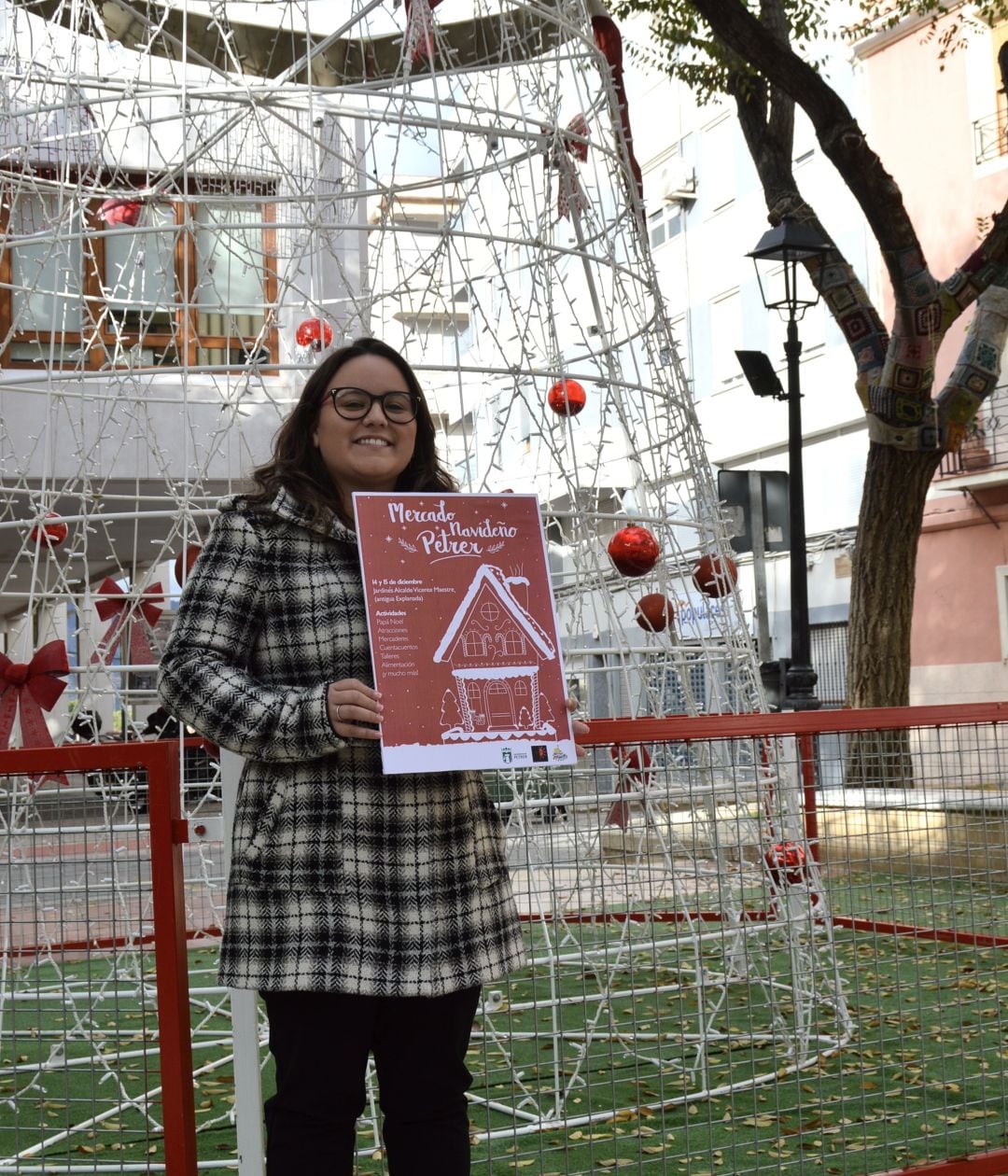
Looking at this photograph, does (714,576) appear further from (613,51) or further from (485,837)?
(485,837)

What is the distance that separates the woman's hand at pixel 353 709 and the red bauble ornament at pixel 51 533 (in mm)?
1984

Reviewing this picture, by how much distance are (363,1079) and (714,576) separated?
2741 millimetres

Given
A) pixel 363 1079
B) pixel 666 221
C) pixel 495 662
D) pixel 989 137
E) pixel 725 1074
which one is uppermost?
pixel 666 221

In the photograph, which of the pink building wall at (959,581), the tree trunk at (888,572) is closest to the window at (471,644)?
the tree trunk at (888,572)

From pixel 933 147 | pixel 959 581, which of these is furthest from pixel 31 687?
pixel 933 147

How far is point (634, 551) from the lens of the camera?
403cm

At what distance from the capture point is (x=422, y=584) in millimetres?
2152

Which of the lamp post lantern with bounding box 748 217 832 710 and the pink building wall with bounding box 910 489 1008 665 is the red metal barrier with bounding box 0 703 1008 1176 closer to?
the lamp post lantern with bounding box 748 217 832 710

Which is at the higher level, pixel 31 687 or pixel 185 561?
pixel 185 561

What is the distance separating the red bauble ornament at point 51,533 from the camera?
382 cm

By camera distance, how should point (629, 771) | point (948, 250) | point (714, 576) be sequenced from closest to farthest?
point (629, 771) → point (714, 576) → point (948, 250)

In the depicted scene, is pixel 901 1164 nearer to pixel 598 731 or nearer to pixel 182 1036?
pixel 598 731

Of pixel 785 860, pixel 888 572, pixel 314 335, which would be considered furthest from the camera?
pixel 888 572

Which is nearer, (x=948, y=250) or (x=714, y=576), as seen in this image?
(x=714, y=576)
